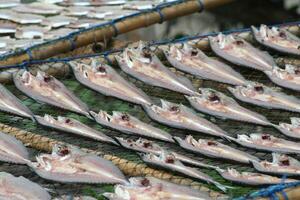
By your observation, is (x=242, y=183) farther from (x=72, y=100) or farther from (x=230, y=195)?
(x=72, y=100)

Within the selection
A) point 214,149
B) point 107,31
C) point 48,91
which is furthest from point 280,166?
point 107,31

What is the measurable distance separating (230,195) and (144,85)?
1.58 m

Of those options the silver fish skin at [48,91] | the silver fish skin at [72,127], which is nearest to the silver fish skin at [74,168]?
the silver fish skin at [72,127]

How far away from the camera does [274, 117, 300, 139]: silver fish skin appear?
4133 millimetres

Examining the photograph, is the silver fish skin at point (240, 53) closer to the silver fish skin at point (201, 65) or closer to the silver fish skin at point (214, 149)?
the silver fish skin at point (201, 65)

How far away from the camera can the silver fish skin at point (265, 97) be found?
446cm

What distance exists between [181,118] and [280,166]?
0.84 metres

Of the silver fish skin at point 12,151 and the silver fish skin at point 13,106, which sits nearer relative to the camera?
the silver fish skin at point 12,151

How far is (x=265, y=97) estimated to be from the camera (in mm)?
4523

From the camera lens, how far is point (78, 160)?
12.5 feet

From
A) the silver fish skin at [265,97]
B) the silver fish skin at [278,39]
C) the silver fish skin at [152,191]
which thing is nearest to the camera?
the silver fish skin at [152,191]

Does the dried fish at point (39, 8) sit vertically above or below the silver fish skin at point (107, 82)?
below

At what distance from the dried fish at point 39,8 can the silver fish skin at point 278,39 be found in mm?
3079

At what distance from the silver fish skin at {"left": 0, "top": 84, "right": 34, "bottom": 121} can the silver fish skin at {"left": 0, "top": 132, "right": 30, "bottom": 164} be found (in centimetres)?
42
